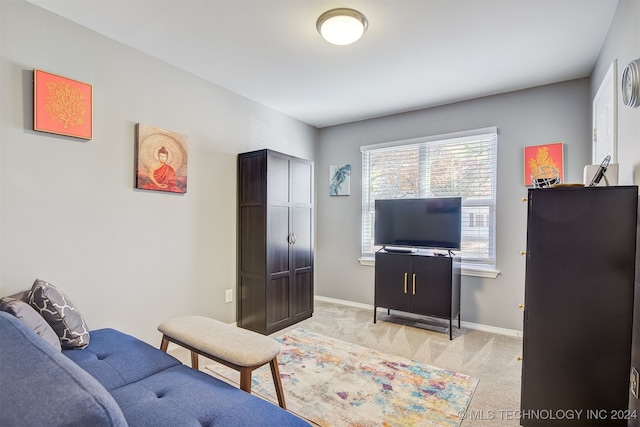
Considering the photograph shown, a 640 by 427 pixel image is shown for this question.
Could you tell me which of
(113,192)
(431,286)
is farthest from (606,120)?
(113,192)

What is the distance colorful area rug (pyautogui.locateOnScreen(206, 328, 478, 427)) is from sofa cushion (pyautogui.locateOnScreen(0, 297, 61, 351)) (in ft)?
3.74

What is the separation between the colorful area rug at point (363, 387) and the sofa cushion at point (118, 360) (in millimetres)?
775

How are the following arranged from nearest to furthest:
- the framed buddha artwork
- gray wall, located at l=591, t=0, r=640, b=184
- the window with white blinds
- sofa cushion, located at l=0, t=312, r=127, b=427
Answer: sofa cushion, located at l=0, t=312, r=127, b=427
gray wall, located at l=591, t=0, r=640, b=184
the framed buddha artwork
the window with white blinds

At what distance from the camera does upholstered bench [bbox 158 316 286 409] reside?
1.56 metres

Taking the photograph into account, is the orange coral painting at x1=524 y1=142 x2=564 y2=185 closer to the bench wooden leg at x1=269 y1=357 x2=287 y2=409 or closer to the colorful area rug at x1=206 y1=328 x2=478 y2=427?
the colorful area rug at x1=206 y1=328 x2=478 y2=427

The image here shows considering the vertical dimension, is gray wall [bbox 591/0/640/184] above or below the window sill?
above

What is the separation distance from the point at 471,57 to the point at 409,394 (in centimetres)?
270

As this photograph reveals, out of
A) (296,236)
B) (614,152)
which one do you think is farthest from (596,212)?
(296,236)

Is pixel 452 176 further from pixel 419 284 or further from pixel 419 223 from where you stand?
pixel 419 284

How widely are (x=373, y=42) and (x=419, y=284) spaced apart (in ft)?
7.74

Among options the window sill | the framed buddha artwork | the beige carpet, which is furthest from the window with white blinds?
the framed buddha artwork

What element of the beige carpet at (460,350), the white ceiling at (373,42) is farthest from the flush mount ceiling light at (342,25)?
the beige carpet at (460,350)

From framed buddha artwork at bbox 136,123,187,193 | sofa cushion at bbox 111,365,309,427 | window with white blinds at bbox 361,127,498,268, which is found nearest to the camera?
sofa cushion at bbox 111,365,309,427

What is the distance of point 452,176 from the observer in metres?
3.63
